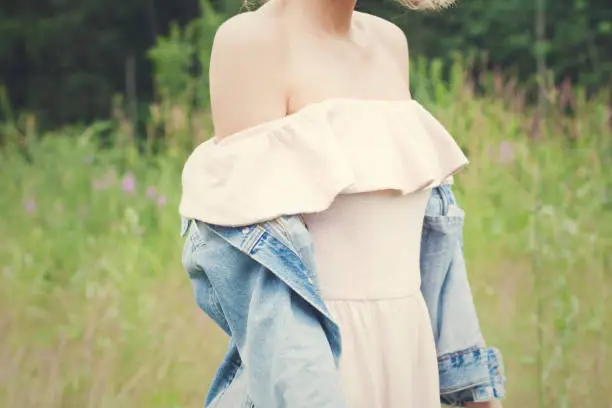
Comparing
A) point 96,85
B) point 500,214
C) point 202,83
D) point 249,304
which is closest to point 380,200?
point 249,304

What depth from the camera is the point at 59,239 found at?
3.62 m

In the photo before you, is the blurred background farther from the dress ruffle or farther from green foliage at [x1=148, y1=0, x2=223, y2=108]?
the dress ruffle

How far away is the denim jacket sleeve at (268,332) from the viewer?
1099 millimetres

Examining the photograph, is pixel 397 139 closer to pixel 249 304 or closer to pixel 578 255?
pixel 249 304

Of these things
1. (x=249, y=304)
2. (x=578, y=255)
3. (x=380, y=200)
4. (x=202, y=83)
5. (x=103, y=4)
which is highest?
(x=103, y=4)

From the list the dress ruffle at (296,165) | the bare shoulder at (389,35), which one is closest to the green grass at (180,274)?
the bare shoulder at (389,35)

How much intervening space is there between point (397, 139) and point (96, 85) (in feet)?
21.7

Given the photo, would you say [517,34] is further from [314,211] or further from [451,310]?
[314,211]

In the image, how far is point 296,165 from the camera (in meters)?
1.17

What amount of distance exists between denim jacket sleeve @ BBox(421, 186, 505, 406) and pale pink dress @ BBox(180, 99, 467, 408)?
3.0 inches

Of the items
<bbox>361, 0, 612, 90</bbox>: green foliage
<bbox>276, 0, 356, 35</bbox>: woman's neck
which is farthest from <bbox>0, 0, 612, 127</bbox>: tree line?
<bbox>276, 0, 356, 35</bbox>: woman's neck

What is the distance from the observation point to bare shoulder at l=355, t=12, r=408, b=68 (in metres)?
1.36

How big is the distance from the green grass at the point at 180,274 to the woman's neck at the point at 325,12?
4.11 ft

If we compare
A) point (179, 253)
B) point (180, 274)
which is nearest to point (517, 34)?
point (179, 253)
